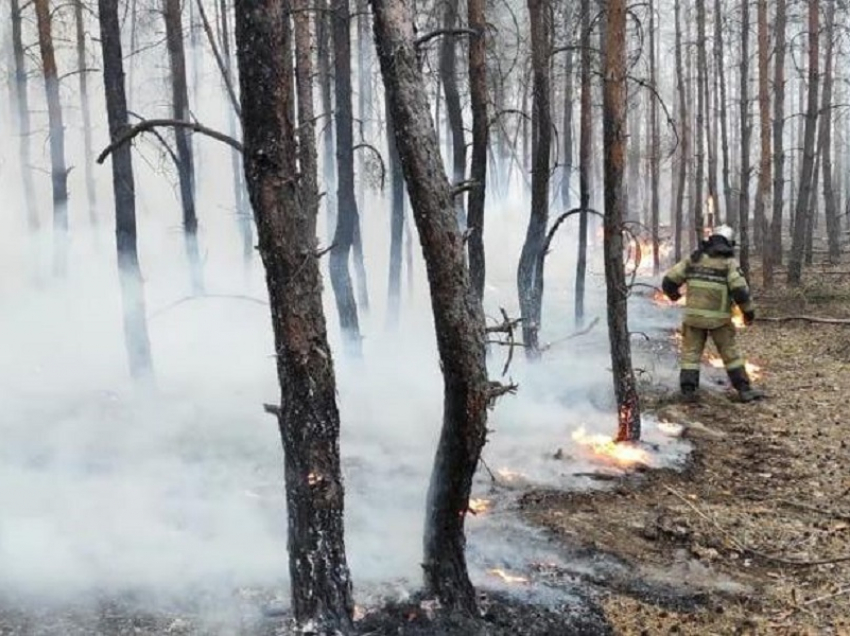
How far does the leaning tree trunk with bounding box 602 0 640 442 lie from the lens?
7938mm

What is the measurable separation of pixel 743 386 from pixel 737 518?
417 centimetres

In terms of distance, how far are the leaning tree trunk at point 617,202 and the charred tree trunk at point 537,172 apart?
193 cm

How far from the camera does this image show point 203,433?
910 cm

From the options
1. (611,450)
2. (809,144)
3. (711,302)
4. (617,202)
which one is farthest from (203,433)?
(809,144)

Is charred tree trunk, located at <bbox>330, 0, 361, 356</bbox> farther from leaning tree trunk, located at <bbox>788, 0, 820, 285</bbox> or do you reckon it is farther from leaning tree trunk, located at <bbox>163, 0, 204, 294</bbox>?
leaning tree trunk, located at <bbox>788, 0, 820, 285</bbox>

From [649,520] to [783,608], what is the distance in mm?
1556

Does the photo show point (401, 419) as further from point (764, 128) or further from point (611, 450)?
point (764, 128)

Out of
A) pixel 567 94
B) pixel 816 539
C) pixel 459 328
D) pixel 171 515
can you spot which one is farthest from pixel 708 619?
pixel 567 94

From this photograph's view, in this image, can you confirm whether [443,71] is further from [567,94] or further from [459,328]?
[567,94]

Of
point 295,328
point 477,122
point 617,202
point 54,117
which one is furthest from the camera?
point 54,117

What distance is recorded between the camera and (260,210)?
408 cm

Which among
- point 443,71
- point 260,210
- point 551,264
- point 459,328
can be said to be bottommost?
point 551,264

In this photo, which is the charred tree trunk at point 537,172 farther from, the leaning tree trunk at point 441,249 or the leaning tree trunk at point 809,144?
the leaning tree trunk at point 809,144

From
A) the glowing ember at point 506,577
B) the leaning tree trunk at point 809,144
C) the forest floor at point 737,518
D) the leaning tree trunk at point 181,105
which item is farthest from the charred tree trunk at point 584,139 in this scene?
the glowing ember at point 506,577
